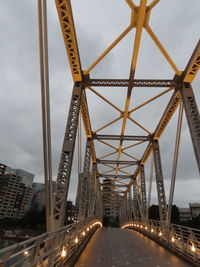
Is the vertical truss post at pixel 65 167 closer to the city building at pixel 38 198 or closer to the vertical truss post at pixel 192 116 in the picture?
the vertical truss post at pixel 192 116

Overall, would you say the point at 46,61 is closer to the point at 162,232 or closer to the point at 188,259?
the point at 188,259

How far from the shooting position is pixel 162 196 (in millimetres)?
13766

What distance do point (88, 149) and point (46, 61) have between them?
44.5 ft

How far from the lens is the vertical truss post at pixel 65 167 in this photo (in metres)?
7.31

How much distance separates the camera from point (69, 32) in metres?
8.14

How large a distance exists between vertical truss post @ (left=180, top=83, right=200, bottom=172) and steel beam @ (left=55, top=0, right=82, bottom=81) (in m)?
6.69

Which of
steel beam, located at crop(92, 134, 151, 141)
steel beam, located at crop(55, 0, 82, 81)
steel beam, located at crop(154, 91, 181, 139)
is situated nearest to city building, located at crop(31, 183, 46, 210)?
steel beam, located at crop(92, 134, 151, 141)

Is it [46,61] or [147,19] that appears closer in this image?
[46,61]

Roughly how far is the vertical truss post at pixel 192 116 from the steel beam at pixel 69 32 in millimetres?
6693

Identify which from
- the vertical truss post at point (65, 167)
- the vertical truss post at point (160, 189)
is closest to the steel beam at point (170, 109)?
the vertical truss post at point (160, 189)

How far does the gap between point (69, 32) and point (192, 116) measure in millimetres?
7770

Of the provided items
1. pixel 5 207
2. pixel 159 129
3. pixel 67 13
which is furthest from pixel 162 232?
pixel 5 207

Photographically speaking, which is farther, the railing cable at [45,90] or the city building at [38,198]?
the city building at [38,198]

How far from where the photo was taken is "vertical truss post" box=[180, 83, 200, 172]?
330 inches
